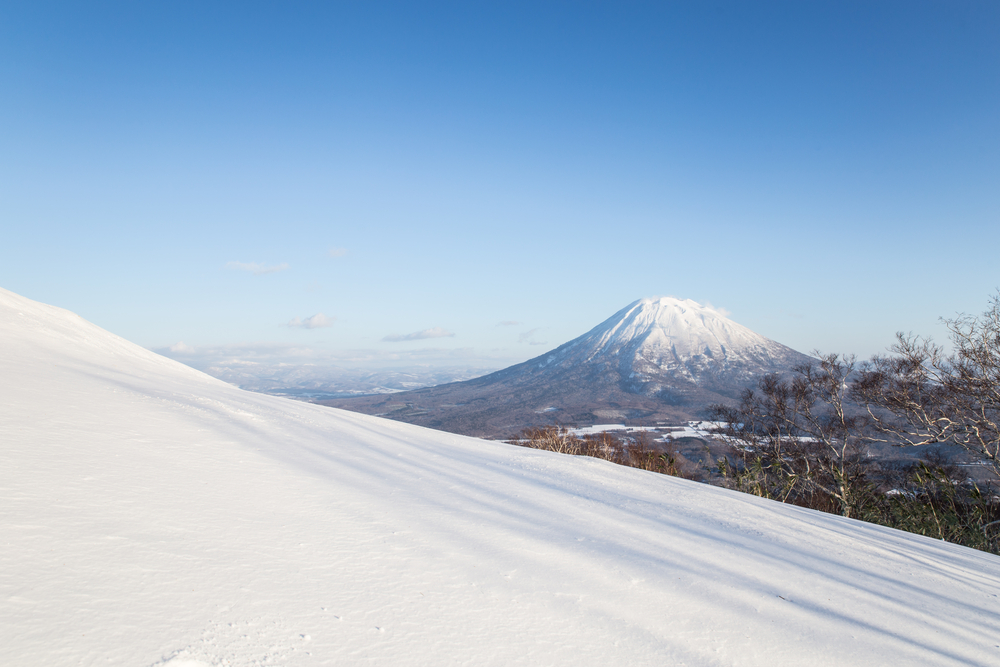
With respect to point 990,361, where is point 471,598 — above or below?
below

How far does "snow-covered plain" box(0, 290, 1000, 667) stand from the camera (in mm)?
1669

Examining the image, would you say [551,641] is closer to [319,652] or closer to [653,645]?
[653,645]

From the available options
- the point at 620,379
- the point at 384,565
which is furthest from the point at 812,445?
the point at 620,379

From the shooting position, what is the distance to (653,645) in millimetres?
1981

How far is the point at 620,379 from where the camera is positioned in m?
119

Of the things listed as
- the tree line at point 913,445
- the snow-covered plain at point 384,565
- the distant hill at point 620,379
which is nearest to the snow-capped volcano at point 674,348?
the distant hill at point 620,379

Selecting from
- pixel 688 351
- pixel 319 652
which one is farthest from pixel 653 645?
pixel 688 351

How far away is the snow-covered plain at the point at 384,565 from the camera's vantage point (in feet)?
5.48

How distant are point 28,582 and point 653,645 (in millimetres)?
2184

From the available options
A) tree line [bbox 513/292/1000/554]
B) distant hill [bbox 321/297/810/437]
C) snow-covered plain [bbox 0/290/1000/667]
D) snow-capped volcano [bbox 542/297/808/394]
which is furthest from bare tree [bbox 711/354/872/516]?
snow-capped volcano [bbox 542/297/808/394]

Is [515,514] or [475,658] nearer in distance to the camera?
[475,658]

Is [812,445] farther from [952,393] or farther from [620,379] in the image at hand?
[620,379]

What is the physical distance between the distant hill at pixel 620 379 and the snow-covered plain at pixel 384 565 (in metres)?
→ 71.5

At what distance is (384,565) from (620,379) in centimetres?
12107
